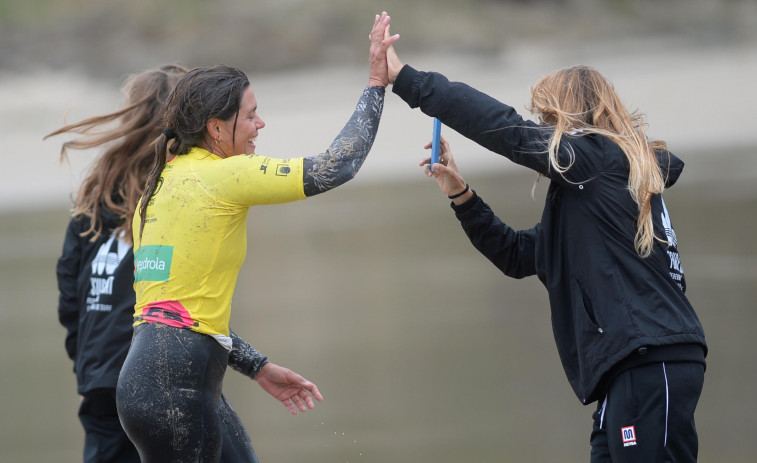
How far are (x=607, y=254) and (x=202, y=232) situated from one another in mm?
1244

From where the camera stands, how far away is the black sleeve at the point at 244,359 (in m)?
3.39

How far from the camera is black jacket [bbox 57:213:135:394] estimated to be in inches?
146


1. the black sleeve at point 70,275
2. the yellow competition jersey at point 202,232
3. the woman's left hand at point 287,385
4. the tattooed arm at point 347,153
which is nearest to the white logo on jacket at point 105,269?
the black sleeve at point 70,275

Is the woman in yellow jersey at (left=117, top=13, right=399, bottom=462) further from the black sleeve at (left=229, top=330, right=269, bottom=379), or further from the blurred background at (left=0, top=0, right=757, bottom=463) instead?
the blurred background at (left=0, top=0, right=757, bottom=463)

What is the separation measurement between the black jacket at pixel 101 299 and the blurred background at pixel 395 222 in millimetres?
579

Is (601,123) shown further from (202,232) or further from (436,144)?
(202,232)

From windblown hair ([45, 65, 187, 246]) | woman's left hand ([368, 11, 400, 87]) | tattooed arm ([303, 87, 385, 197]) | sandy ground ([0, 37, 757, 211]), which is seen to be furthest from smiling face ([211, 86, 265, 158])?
sandy ground ([0, 37, 757, 211])

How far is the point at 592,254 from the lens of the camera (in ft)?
9.91

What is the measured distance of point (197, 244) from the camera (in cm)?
287

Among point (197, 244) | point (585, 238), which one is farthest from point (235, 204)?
point (585, 238)

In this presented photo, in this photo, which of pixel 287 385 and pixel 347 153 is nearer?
pixel 347 153

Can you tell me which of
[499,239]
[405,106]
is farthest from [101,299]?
[405,106]

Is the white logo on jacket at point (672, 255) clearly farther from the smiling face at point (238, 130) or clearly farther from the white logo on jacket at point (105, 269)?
the white logo on jacket at point (105, 269)

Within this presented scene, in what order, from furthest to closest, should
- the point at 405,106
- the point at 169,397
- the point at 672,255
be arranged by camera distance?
the point at 405,106
the point at 672,255
the point at 169,397
